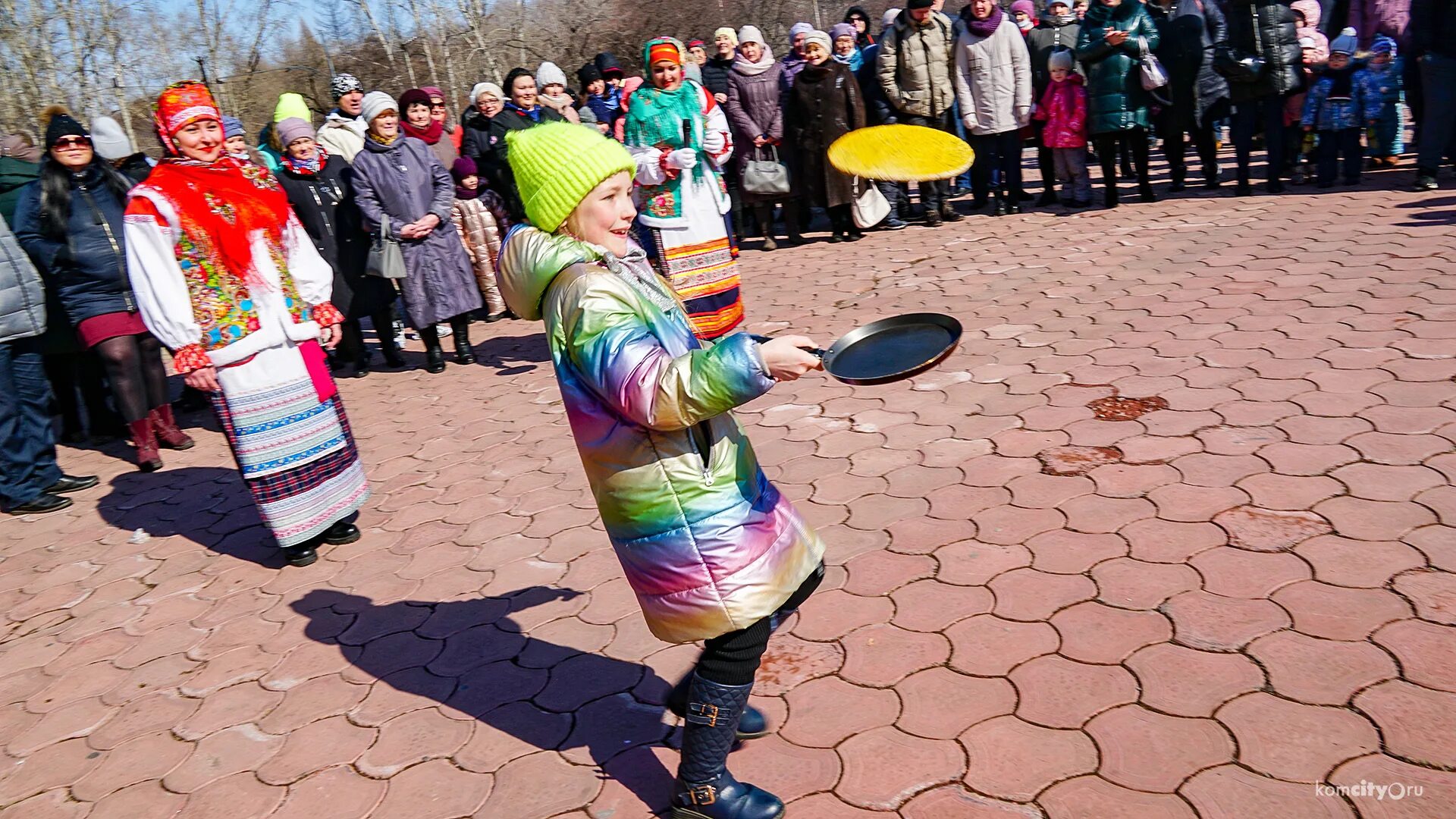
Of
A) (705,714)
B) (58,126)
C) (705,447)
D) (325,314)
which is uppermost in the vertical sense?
(58,126)

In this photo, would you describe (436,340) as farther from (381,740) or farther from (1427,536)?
(1427,536)

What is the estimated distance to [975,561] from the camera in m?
3.42

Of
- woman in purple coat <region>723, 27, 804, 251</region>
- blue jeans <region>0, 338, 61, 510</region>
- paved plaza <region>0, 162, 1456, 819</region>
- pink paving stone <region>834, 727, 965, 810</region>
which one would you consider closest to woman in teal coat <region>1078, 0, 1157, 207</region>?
woman in purple coat <region>723, 27, 804, 251</region>

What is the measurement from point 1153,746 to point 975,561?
1065 millimetres

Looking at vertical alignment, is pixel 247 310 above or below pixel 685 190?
below

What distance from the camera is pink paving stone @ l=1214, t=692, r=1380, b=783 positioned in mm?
2268

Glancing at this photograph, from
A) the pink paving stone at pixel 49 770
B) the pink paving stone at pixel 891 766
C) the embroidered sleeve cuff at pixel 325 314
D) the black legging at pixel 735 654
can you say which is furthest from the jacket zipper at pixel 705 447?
the embroidered sleeve cuff at pixel 325 314

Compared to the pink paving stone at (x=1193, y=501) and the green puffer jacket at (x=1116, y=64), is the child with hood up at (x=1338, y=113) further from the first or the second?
the pink paving stone at (x=1193, y=501)

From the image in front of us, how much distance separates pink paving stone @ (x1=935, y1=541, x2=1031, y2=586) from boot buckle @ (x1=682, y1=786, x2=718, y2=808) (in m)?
1.29

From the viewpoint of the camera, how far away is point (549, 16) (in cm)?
2745

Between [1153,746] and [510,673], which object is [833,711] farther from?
[510,673]

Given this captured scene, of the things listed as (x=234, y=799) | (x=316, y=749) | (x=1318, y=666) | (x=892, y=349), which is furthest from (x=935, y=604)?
(x=234, y=799)

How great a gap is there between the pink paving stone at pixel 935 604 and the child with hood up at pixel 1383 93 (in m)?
7.56

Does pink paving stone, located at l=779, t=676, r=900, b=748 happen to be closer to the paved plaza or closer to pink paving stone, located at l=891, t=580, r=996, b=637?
the paved plaza
